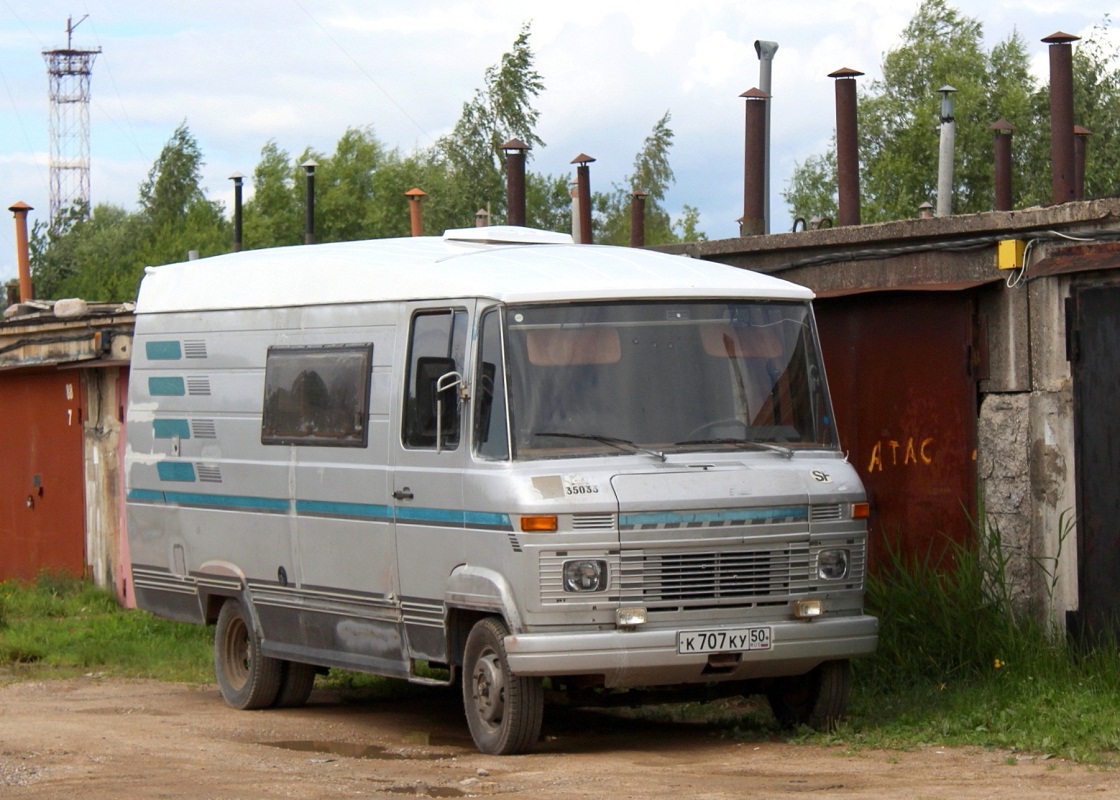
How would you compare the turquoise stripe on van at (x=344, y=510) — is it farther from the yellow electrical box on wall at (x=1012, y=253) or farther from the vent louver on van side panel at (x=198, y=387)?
the yellow electrical box on wall at (x=1012, y=253)

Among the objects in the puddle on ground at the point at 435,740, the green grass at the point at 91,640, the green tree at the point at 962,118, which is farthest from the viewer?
the green tree at the point at 962,118

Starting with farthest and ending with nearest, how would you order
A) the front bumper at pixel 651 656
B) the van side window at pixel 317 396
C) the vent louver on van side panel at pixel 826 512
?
1. the van side window at pixel 317 396
2. the vent louver on van side panel at pixel 826 512
3. the front bumper at pixel 651 656

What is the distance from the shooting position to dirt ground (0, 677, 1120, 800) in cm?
783

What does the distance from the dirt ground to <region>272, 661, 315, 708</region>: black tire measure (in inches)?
7.1

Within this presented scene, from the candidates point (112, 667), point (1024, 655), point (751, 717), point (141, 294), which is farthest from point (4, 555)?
point (1024, 655)

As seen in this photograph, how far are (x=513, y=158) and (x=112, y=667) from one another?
7.29m

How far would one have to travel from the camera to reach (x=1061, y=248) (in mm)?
9984

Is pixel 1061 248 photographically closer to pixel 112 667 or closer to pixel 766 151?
pixel 766 151

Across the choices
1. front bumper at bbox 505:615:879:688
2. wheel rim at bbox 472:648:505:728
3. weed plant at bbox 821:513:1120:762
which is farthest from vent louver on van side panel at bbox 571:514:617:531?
weed plant at bbox 821:513:1120:762

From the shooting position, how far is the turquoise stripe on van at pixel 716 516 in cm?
866

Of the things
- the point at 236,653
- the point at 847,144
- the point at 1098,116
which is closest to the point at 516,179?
the point at 847,144

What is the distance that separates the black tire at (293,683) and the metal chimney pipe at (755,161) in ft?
22.5

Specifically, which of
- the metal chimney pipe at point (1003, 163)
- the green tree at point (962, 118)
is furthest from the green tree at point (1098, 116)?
the metal chimney pipe at point (1003, 163)

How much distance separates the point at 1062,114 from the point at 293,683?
8.68 metres
